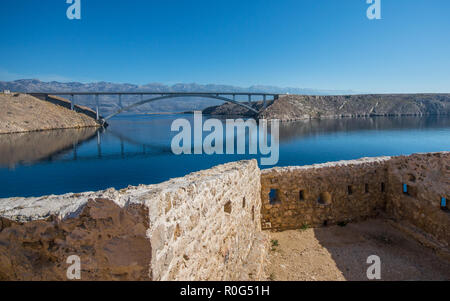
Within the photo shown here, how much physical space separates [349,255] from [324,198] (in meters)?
Answer: 1.68

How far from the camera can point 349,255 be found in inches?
222

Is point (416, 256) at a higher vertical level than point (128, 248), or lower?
lower

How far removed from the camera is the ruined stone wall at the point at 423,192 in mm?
5652

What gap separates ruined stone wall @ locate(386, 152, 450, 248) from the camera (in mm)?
5652

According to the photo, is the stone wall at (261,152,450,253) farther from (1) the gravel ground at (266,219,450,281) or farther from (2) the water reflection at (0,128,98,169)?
(2) the water reflection at (0,128,98,169)

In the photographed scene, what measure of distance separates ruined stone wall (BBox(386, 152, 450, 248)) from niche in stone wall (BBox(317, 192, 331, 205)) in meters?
1.73

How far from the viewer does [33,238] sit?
2035 millimetres

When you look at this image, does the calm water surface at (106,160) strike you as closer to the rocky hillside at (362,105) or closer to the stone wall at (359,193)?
the stone wall at (359,193)

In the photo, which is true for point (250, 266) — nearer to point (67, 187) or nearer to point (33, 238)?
point (33, 238)

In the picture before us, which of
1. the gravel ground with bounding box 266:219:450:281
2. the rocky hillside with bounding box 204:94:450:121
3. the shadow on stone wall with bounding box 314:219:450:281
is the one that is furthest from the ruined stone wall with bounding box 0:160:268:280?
the rocky hillside with bounding box 204:94:450:121

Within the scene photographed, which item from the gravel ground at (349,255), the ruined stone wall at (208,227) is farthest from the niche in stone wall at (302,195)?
the ruined stone wall at (208,227)

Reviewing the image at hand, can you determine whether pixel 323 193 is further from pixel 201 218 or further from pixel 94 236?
pixel 94 236

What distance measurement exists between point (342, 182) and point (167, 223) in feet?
18.9
